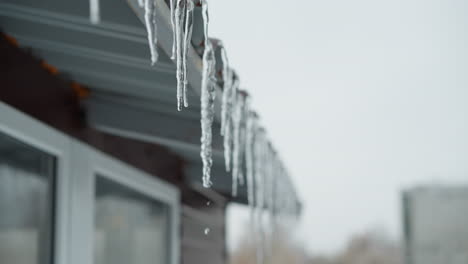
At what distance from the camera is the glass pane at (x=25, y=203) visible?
309 cm

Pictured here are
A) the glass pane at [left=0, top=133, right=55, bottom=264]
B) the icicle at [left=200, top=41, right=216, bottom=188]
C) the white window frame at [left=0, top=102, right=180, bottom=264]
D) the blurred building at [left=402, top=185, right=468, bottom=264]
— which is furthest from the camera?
the blurred building at [left=402, top=185, right=468, bottom=264]

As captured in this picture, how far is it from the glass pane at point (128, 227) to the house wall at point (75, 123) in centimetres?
21

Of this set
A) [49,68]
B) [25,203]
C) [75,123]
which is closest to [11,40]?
[49,68]

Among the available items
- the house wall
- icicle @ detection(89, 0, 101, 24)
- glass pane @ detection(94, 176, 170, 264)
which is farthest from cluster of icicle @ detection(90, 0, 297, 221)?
glass pane @ detection(94, 176, 170, 264)

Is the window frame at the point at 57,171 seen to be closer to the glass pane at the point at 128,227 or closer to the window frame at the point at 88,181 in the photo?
the window frame at the point at 88,181

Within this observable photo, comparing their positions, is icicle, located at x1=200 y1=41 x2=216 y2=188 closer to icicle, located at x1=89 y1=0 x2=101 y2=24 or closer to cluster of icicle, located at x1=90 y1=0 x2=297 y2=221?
cluster of icicle, located at x1=90 y1=0 x2=297 y2=221

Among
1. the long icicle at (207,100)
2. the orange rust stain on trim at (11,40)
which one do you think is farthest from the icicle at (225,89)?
the orange rust stain on trim at (11,40)

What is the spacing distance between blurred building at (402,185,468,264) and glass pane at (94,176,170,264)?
8788 mm

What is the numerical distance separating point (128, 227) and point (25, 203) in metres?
1.48

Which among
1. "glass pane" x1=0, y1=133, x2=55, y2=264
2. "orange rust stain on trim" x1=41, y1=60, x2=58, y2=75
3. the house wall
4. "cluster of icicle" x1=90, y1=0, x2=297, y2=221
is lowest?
"glass pane" x1=0, y1=133, x2=55, y2=264

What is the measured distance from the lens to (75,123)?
3.98m

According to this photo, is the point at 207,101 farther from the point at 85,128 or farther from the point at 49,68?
the point at 85,128

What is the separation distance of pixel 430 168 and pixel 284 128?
7186 millimetres

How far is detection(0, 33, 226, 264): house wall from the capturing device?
3.26 m
